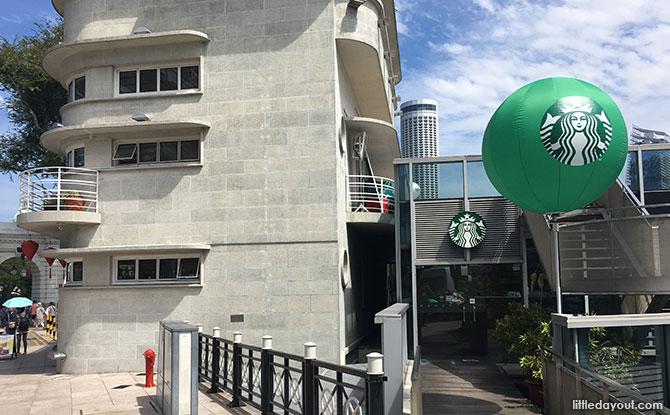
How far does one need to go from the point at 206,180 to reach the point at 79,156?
4925 mm

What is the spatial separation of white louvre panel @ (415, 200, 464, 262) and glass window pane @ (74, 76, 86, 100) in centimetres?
1199

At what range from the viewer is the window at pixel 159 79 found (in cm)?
1809

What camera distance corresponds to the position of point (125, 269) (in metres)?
17.8

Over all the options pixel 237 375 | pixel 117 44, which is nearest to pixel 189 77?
pixel 117 44

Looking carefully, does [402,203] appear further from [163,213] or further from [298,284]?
[163,213]

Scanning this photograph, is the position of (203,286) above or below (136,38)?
below

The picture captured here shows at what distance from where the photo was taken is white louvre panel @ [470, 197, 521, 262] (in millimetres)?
17859

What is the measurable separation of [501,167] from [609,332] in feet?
12.1

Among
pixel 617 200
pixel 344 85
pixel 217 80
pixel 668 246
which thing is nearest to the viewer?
pixel 668 246

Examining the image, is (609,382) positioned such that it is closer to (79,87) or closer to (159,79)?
(159,79)

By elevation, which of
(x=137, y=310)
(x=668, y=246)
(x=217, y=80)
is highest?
(x=217, y=80)

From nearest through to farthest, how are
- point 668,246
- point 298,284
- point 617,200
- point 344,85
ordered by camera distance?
point 668,246, point 617,200, point 298,284, point 344,85

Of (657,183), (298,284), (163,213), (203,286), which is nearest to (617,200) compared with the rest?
(657,183)

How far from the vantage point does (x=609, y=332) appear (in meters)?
10.6
